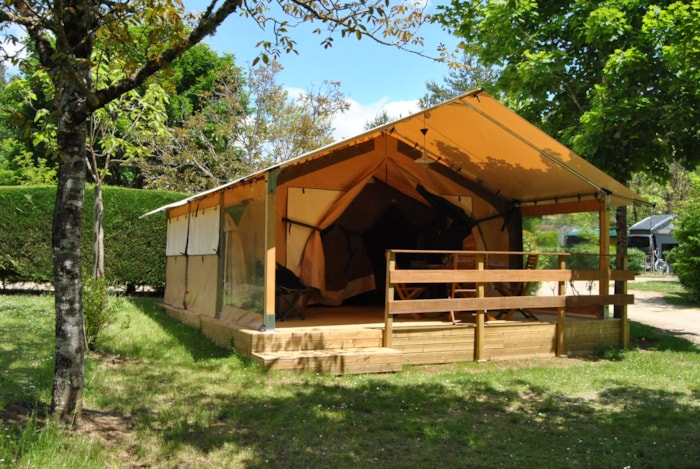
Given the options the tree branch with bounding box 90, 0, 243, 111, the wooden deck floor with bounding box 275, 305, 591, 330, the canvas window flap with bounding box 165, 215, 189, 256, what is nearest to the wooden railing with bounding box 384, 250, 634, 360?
the wooden deck floor with bounding box 275, 305, 591, 330

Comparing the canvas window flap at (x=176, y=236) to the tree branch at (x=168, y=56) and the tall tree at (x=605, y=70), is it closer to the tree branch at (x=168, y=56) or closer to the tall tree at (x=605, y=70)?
the tall tree at (x=605, y=70)

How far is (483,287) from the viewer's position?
736cm

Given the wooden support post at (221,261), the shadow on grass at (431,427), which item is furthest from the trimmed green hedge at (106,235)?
the shadow on grass at (431,427)

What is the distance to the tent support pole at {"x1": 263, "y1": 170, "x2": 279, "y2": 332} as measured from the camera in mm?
6457

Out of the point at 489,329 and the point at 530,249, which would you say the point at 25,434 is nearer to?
the point at 489,329

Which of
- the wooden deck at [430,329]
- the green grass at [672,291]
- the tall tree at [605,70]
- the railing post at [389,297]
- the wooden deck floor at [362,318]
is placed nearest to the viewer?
the wooden deck at [430,329]

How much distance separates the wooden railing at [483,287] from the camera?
6.77 metres

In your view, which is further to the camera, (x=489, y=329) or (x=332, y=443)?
(x=489, y=329)

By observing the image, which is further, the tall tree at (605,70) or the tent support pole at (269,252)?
the tall tree at (605,70)

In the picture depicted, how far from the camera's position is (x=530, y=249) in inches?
413

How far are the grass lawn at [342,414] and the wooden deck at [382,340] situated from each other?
18cm

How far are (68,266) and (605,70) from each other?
682 cm

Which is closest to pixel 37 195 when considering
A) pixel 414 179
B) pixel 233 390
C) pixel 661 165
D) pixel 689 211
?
A: pixel 414 179

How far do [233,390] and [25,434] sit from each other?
2081 millimetres
